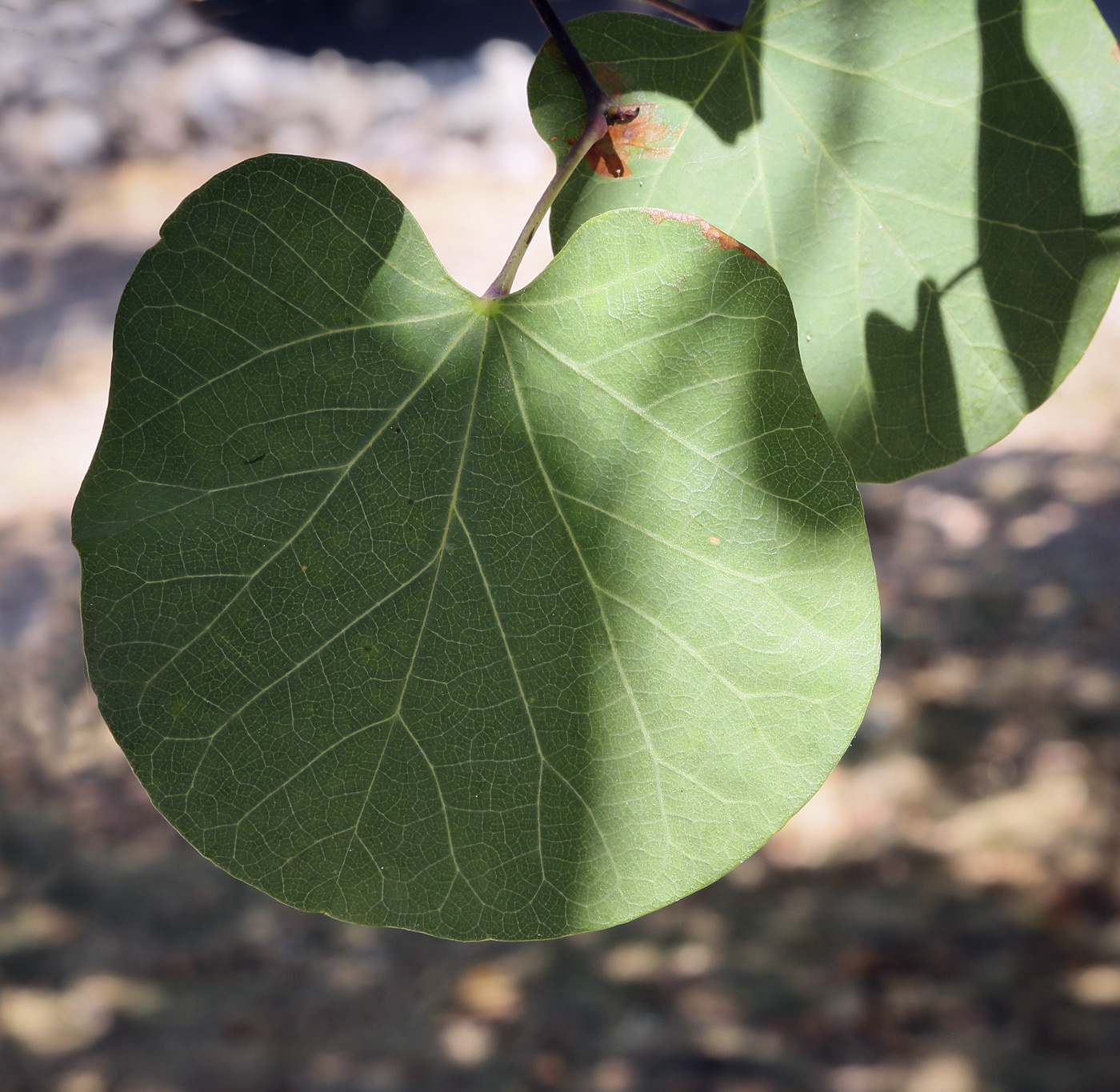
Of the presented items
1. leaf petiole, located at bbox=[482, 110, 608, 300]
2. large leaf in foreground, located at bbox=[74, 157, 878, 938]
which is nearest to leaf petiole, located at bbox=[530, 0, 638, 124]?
leaf petiole, located at bbox=[482, 110, 608, 300]

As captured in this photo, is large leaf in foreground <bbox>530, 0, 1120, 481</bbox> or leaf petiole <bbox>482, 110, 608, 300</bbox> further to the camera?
large leaf in foreground <bbox>530, 0, 1120, 481</bbox>

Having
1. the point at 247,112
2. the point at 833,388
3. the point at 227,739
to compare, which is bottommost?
the point at 227,739

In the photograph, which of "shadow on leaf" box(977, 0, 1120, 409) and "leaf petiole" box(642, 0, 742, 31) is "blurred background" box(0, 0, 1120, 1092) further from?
"shadow on leaf" box(977, 0, 1120, 409)

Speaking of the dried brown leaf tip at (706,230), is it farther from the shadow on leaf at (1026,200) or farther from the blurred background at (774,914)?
the blurred background at (774,914)

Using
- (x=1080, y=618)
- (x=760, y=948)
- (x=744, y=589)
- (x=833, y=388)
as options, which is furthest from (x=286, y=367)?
(x=1080, y=618)

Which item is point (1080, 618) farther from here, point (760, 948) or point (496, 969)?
point (496, 969)

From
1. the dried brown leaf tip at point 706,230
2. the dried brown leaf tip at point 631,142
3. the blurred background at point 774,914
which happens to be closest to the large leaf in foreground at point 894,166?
the dried brown leaf tip at point 631,142
